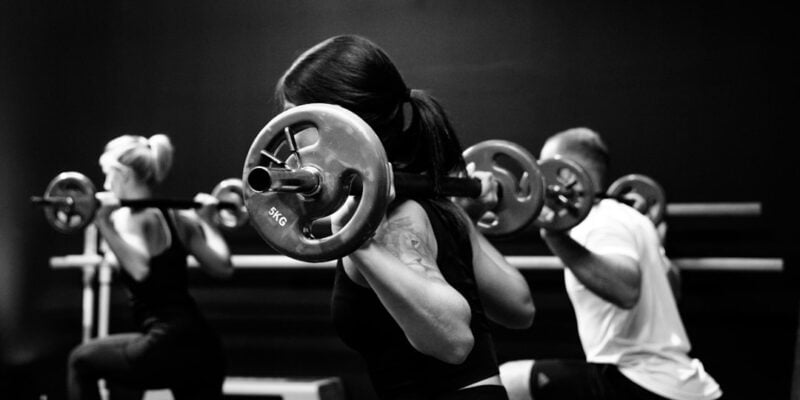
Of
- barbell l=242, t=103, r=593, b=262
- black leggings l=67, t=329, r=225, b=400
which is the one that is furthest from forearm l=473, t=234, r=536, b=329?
black leggings l=67, t=329, r=225, b=400

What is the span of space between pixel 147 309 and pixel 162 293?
0.31ft

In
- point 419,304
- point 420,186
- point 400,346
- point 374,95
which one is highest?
point 374,95

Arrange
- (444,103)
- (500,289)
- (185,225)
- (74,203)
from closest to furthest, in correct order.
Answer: (500,289) < (74,203) < (185,225) < (444,103)

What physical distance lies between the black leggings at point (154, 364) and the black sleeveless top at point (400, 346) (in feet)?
6.66

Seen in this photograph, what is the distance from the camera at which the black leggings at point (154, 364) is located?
11.3ft

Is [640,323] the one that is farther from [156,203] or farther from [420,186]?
[156,203]

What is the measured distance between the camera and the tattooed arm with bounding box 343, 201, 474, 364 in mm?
1411

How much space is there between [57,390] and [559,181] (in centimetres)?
388

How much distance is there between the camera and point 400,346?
156 cm

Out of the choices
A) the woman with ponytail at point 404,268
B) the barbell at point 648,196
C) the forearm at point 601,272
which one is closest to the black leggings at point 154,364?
the forearm at point 601,272

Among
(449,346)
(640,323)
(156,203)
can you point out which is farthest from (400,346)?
(156,203)

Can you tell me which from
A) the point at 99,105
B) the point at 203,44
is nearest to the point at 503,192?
the point at 203,44

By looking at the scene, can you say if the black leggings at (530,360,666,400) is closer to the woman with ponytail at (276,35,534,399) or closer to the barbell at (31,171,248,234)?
the woman with ponytail at (276,35,534,399)

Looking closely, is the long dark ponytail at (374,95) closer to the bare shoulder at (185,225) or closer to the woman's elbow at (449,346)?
the woman's elbow at (449,346)
